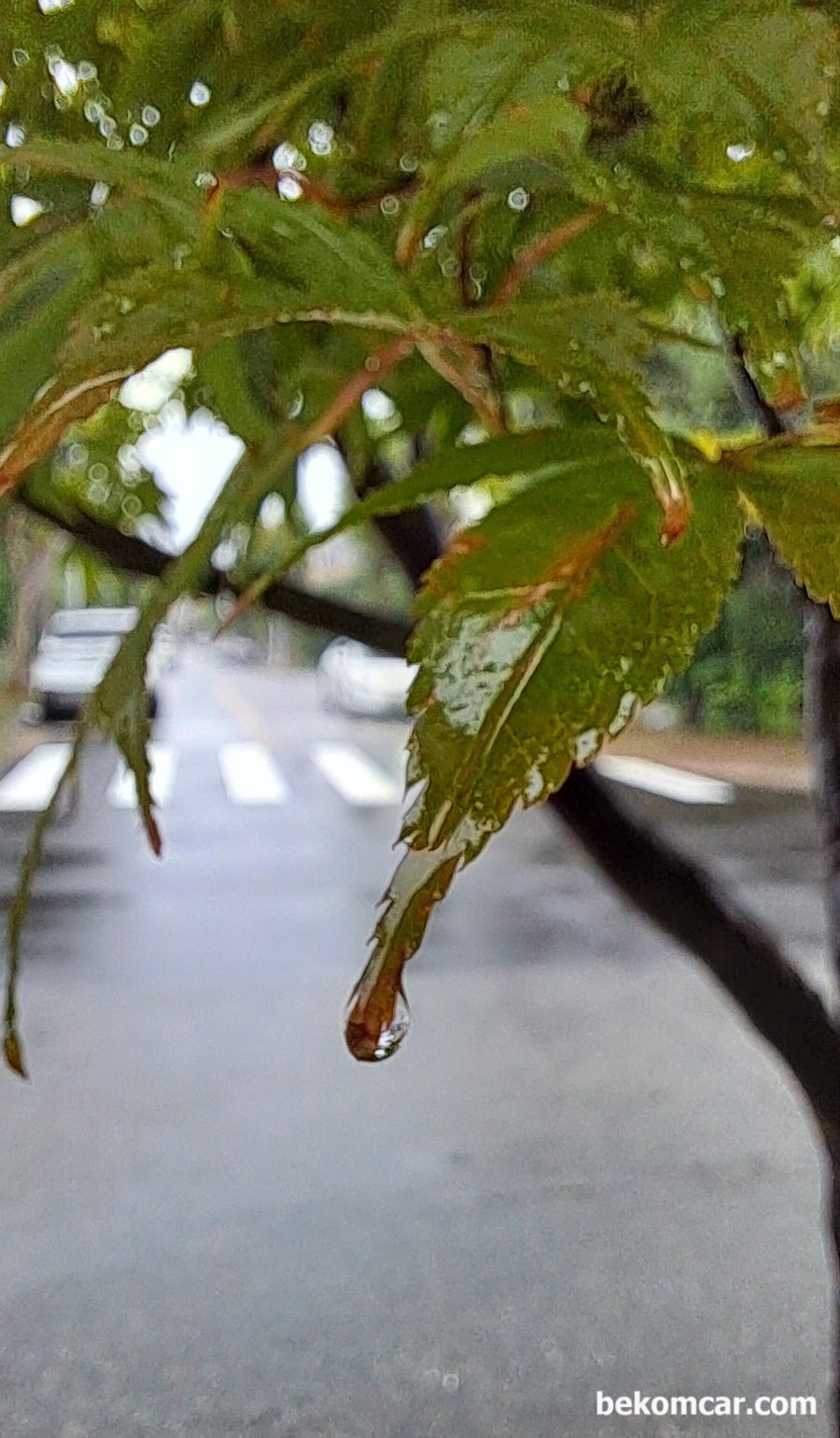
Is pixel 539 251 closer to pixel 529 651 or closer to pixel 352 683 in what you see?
pixel 529 651

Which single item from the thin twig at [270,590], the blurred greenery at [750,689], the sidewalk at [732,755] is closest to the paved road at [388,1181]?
the thin twig at [270,590]

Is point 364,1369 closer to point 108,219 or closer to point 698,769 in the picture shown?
point 108,219

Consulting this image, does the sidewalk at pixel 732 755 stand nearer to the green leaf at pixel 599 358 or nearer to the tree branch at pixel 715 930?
the tree branch at pixel 715 930

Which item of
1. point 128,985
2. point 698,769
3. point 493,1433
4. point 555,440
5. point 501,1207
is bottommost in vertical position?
point 698,769

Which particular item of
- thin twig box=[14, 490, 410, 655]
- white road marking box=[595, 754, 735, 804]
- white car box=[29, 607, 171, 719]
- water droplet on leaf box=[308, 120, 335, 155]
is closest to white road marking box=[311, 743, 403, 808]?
white road marking box=[595, 754, 735, 804]

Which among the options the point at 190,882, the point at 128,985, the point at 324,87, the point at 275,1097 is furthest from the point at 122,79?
the point at 190,882

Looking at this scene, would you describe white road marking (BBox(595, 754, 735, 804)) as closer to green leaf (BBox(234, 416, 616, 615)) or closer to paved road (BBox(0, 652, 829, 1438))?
paved road (BBox(0, 652, 829, 1438))

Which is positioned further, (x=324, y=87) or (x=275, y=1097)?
(x=275, y=1097)
